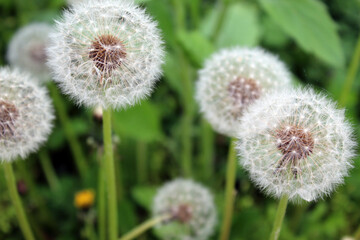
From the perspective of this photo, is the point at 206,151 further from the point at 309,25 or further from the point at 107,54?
the point at 107,54

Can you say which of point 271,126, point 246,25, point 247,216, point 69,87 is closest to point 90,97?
point 69,87

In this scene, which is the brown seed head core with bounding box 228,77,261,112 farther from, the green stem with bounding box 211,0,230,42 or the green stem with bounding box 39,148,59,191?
the green stem with bounding box 39,148,59,191

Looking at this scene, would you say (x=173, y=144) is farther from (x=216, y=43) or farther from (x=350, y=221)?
(x=350, y=221)

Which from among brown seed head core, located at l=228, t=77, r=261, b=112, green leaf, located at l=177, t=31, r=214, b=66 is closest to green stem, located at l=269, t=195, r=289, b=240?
brown seed head core, located at l=228, t=77, r=261, b=112

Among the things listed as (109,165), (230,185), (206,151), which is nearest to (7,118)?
(109,165)

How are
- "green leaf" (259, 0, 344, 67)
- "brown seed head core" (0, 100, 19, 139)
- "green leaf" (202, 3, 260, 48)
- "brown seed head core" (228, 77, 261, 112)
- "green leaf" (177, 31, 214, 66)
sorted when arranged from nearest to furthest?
"brown seed head core" (0, 100, 19, 139) → "brown seed head core" (228, 77, 261, 112) → "green leaf" (177, 31, 214, 66) → "green leaf" (259, 0, 344, 67) → "green leaf" (202, 3, 260, 48)
